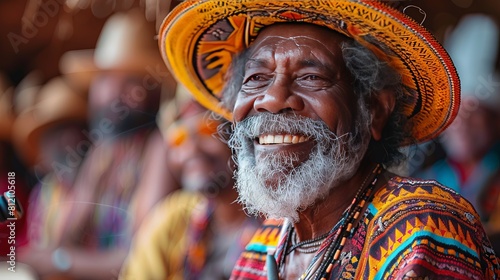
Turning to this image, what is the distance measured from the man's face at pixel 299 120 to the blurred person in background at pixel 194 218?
4.98 ft

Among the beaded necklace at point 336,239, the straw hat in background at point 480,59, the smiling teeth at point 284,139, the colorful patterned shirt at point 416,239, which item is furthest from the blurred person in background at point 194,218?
the colorful patterned shirt at point 416,239

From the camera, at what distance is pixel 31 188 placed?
529cm

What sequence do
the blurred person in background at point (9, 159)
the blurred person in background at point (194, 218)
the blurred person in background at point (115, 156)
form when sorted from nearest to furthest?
1. the blurred person in background at point (194, 218)
2. the blurred person in background at point (115, 156)
3. the blurred person in background at point (9, 159)

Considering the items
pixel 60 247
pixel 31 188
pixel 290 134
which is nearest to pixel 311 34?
pixel 290 134

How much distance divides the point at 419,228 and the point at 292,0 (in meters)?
0.84

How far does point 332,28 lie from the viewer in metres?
2.42

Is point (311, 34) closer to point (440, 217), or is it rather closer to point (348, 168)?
point (348, 168)

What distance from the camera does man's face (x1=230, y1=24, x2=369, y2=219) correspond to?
2348 mm

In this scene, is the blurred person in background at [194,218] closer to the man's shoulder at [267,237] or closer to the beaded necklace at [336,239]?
the man's shoulder at [267,237]

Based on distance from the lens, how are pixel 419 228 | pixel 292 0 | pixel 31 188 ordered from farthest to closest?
pixel 31 188 → pixel 292 0 → pixel 419 228

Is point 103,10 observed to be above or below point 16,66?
above

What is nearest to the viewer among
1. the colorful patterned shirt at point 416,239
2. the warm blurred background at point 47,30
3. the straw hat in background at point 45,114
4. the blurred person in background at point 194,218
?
the colorful patterned shirt at point 416,239

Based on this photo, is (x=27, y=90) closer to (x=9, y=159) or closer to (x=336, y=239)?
(x=9, y=159)

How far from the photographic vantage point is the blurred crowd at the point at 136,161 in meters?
3.61
